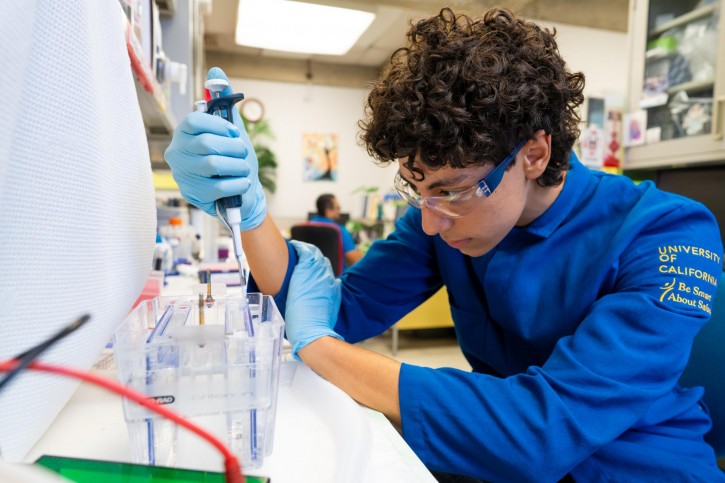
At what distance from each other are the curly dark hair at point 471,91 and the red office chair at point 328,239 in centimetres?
235

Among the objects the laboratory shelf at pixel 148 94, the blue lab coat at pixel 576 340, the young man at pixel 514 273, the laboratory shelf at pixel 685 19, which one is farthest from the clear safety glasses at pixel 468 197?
the laboratory shelf at pixel 685 19

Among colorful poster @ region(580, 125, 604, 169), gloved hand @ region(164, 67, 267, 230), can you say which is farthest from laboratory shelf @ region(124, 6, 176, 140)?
colorful poster @ region(580, 125, 604, 169)

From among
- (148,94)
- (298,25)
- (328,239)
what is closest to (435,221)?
(148,94)

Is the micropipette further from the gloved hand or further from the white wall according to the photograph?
the white wall

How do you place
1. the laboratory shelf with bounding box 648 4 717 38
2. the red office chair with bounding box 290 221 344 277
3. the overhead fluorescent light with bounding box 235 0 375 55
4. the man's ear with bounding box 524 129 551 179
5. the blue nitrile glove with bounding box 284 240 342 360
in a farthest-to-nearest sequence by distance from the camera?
the overhead fluorescent light with bounding box 235 0 375 55 < the red office chair with bounding box 290 221 344 277 < the laboratory shelf with bounding box 648 4 717 38 < the man's ear with bounding box 524 129 551 179 < the blue nitrile glove with bounding box 284 240 342 360

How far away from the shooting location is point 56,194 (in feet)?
1.46

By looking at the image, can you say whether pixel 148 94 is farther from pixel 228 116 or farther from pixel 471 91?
pixel 471 91

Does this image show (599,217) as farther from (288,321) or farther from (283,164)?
(283,164)

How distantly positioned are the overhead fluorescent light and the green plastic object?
166 inches

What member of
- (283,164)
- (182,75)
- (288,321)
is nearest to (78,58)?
(288,321)

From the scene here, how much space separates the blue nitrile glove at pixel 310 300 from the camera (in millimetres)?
776

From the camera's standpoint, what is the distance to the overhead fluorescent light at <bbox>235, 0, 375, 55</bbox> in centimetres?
409

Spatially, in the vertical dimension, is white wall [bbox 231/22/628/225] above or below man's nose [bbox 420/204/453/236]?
above

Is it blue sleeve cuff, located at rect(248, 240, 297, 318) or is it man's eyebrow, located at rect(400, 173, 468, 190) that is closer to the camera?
man's eyebrow, located at rect(400, 173, 468, 190)
